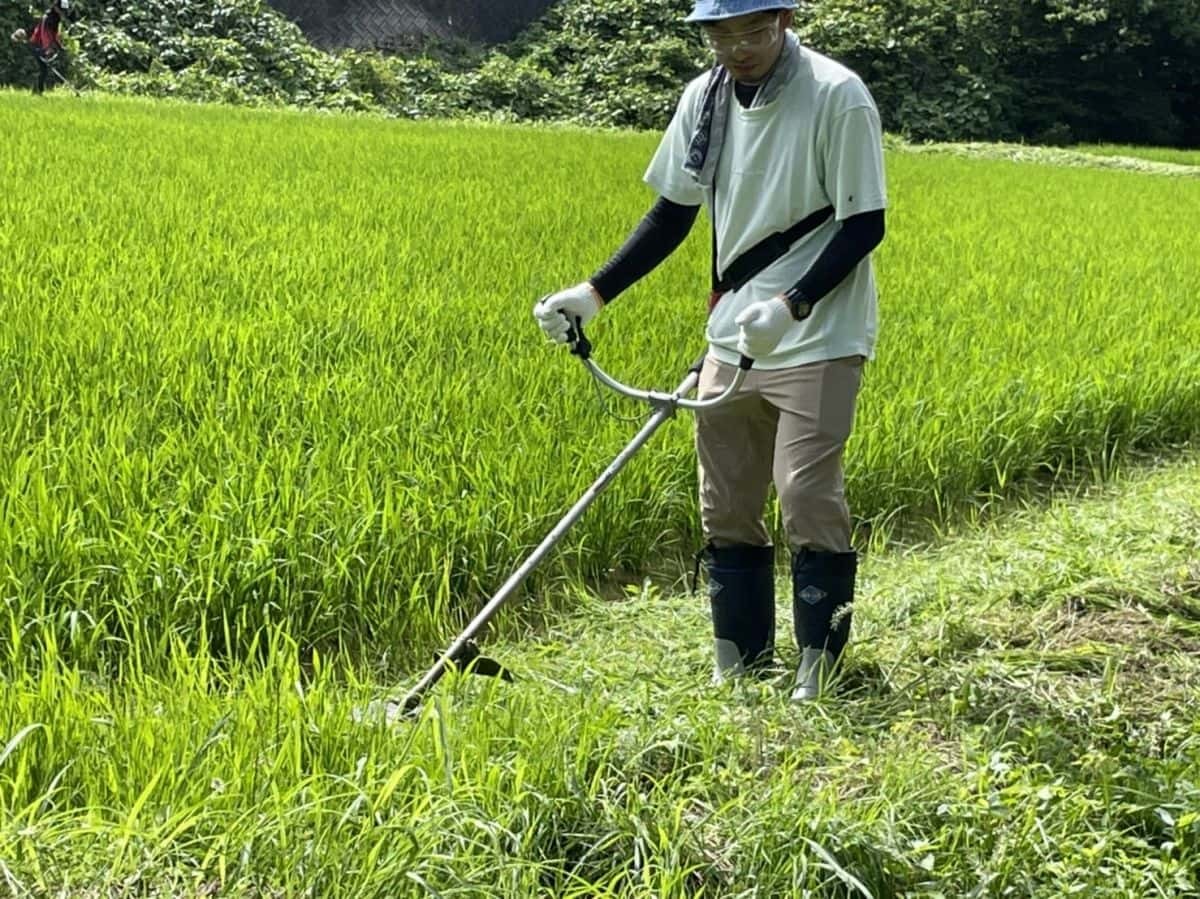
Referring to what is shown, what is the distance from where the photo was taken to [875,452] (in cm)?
311

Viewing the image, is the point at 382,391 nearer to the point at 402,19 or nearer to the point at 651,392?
the point at 651,392

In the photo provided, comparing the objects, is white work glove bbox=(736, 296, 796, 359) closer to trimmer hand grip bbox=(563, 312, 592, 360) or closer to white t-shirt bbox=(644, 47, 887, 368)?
white t-shirt bbox=(644, 47, 887, 368)

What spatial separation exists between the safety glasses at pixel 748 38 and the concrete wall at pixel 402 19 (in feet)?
55.6

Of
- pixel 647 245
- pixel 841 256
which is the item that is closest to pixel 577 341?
pixel 647 245

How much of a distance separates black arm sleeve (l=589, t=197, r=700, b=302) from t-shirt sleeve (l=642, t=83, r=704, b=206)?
3 cm

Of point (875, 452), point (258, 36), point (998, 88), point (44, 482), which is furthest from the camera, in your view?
point (998, 88)

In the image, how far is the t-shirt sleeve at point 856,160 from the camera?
1757 millimetres

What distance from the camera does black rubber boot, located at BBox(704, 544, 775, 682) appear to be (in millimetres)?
2107

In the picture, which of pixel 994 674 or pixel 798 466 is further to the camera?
pixel 994 674

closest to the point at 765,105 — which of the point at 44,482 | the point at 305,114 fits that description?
the point at 44,482

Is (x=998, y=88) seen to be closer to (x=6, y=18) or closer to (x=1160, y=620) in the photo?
(x=6, y=18)

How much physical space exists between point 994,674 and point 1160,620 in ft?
1.60

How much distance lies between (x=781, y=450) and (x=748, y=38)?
2.15 feet

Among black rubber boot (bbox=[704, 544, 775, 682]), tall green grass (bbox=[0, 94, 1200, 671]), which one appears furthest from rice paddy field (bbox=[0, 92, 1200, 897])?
black rubber boot (bbox=[704, 544, 775, 682])
